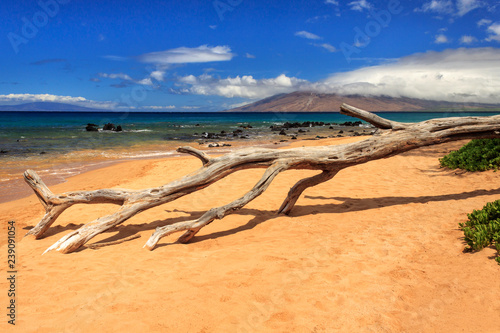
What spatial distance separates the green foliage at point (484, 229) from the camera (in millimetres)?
4102

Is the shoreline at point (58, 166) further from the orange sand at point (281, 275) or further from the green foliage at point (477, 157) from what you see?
the green foliage at point (477, 157)

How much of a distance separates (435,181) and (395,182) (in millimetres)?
1028

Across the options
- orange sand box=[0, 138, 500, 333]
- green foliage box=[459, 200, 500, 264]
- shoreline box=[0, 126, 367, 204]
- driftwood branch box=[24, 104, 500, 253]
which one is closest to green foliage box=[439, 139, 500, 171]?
orange sand box=[0, 138, 500, 333]

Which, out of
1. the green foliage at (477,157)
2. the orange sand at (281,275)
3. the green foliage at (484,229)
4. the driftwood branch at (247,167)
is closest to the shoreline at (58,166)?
the orange sand at (281,275)

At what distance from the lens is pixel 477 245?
4.11 meters

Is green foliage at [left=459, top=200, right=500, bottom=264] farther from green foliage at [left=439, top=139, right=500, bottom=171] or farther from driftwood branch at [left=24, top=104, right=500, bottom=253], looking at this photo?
green foliage at [left=439, top=139, right=500, bottom=171]

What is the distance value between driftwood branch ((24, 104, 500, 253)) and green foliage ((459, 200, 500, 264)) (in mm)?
2230

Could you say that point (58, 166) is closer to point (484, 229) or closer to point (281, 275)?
point (281, 275)

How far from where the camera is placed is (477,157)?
29.8 ft

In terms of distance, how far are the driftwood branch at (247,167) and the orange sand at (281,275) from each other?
36 cm

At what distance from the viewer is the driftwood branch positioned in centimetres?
547

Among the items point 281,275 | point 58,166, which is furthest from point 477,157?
point 58,166

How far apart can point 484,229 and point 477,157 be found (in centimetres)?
606

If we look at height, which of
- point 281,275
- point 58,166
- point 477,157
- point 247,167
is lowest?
point 281,275
